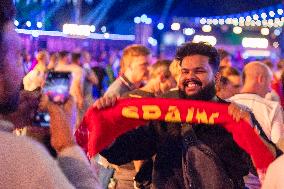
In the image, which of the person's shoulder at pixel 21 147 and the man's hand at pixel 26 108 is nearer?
the person's shoulder at pixel 21 147

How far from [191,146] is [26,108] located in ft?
6.12

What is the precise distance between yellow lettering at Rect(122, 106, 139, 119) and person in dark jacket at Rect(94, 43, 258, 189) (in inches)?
4.7

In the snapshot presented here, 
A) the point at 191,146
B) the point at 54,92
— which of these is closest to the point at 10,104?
the point at 54,92

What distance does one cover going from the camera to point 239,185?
3543 millimetres

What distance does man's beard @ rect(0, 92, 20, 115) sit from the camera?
143 cm

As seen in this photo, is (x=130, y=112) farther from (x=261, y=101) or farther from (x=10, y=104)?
(x=10, y=104)

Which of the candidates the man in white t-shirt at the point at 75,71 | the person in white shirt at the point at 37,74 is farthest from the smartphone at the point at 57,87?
the man in white t-shirt at the point at 75,71

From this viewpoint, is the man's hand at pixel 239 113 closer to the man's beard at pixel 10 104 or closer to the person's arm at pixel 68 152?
the person's arm at pixel 68 152

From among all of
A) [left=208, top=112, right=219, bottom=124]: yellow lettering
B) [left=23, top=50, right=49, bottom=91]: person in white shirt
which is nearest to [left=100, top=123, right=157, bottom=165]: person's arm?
[left=208, top=112, right=219, bottom=124]: yellow lettering

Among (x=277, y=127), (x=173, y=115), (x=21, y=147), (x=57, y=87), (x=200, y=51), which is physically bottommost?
(x=277, y=127)

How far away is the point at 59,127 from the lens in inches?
71.7

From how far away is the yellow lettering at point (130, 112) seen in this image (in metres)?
3.92

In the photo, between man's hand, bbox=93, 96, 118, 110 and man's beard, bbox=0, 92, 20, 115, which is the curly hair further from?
man's beard, bbox=0, 92, 20, 115

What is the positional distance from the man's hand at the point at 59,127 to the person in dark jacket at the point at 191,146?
170 cm
